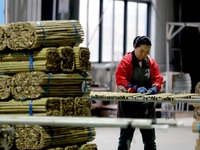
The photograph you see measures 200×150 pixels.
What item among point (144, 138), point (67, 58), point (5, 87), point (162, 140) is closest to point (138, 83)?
point (144, 138)

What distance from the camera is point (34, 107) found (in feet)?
20.2

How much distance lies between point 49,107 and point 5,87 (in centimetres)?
68

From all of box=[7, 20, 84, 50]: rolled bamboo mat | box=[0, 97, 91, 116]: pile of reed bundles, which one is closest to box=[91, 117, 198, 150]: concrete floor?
box=[0, 97, 91, 116]: pile of reed bundles

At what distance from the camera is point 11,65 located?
6.44m

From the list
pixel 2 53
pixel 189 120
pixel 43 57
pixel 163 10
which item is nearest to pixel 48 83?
pixel 43 57

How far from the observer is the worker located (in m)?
7.44

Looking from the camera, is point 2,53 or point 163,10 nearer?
point 2,53

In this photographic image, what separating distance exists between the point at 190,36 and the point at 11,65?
1400cm

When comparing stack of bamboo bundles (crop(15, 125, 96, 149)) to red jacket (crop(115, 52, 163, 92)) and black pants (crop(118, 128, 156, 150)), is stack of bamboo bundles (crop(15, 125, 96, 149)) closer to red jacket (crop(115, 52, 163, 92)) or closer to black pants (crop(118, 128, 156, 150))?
black pants (crop(118, 128, 156, 150))

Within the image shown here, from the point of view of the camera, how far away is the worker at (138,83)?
7.44m

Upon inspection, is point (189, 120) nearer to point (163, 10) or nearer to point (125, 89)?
point (163, 10)

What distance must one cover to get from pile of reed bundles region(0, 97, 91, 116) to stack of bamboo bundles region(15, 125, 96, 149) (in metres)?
0.18

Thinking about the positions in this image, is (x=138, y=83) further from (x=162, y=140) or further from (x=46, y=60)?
(x=162, y=140)

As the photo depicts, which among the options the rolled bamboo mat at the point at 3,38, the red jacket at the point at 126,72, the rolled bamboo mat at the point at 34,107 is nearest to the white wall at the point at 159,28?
the red jacket at the point at 126,72
